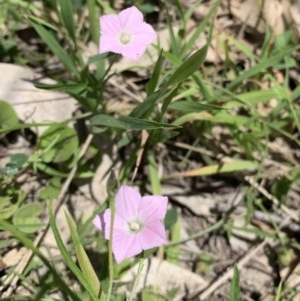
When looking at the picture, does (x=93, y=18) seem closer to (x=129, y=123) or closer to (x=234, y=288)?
(x=129, y=123)

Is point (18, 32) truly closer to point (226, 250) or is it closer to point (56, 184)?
point (56, 184)

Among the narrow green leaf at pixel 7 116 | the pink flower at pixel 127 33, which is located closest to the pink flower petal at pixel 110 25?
the pink flower at pixel 127 33

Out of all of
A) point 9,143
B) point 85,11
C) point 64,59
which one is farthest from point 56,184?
point 85,11

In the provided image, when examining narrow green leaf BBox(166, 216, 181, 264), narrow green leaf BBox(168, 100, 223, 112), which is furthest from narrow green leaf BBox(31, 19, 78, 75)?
narrow green leaf BBox(166, 216, 181, 264)

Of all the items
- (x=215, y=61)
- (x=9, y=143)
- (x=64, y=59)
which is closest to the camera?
(x=64, y=59)

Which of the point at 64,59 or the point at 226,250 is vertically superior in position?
the point at 64,59

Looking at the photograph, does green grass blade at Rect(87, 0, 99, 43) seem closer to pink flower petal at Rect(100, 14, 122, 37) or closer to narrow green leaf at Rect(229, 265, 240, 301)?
pink flower petal at Rect(100, 14, 122, 37)
